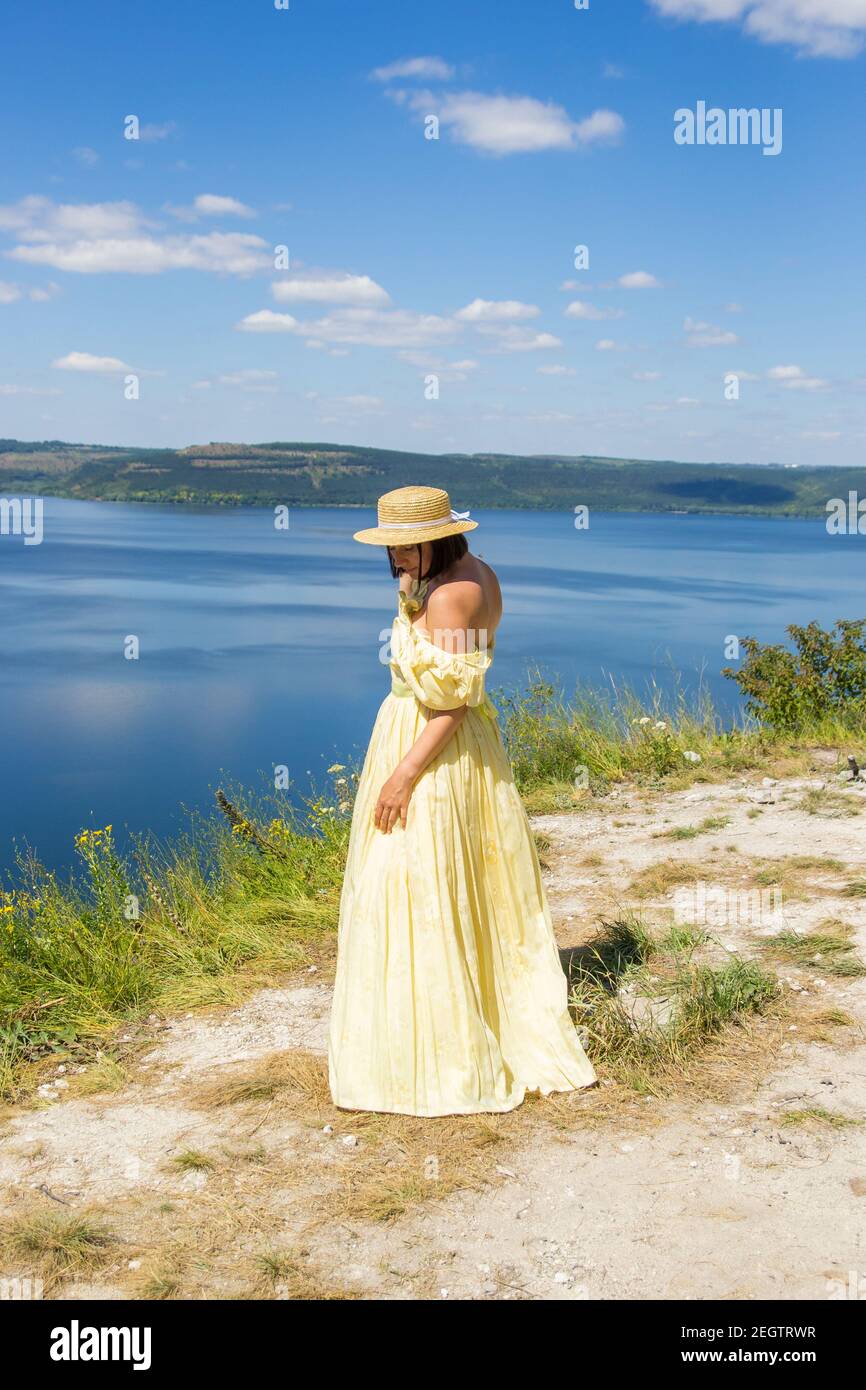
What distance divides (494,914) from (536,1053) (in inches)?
18.7

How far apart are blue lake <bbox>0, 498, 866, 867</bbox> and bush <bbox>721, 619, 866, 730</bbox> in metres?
5.21

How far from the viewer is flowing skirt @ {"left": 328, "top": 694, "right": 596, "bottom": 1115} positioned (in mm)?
3404

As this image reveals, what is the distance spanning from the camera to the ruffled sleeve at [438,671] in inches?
131

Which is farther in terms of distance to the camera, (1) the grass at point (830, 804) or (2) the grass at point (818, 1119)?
(1) the grass at point (830, 804)

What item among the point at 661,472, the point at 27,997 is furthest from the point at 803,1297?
the point at 661,472

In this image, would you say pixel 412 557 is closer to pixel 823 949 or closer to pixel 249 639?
pixel 823 949

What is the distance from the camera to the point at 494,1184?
10.0 ft

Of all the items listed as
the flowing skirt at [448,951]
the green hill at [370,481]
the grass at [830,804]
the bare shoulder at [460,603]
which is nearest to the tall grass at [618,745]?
the grass at [830,804]

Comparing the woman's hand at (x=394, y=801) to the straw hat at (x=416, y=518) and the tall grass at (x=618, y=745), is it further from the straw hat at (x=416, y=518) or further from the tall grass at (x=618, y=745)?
the tall grass at (x=618, y=745)

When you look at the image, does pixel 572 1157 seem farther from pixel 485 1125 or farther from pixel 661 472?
pixel 661 472

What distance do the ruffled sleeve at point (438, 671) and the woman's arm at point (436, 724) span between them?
0.03 m

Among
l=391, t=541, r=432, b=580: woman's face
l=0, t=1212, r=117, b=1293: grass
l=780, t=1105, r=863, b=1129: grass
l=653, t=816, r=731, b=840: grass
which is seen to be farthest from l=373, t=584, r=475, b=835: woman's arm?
l=653, t=816, r=731, b=840: grass

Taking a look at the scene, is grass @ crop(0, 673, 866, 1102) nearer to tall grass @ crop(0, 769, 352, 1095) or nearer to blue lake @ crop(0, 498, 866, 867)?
tall grass @ crop(0, 769, 352, 1095)

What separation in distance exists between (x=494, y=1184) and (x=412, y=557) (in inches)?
72.4
